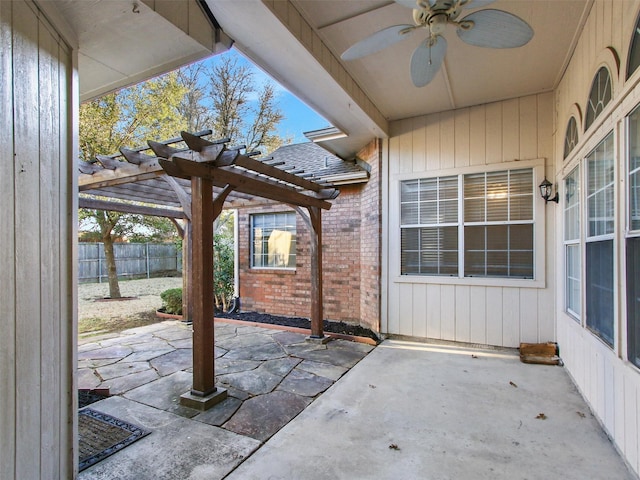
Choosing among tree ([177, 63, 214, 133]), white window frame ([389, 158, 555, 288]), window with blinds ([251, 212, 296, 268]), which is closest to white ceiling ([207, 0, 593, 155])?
white window frame ([389, 158, 555, 288])

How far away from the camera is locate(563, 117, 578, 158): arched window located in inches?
141

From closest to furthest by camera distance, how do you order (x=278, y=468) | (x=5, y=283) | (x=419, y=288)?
(x=5, y=283)
(x=278, y=468)
(x=419, y=288)

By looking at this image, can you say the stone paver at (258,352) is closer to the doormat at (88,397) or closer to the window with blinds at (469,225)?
the doormat at (88,397)

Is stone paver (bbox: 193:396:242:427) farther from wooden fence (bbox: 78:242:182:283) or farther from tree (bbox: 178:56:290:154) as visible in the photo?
wooden fence (bbox: 78:242:182:283)

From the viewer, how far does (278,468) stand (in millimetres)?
2246

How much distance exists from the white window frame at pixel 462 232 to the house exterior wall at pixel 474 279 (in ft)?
0.04

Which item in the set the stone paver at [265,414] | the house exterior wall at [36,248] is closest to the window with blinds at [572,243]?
the stone paver at [265,414]

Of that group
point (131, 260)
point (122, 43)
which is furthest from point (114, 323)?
point (131, 260)

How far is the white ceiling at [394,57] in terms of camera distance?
301cm

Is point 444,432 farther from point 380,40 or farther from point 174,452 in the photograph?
point 380,40

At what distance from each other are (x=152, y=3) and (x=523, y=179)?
4.85 metres

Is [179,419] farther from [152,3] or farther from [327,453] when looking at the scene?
[152,3]

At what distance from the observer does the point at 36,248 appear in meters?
1.62

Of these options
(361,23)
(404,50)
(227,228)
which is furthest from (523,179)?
(227,228)
